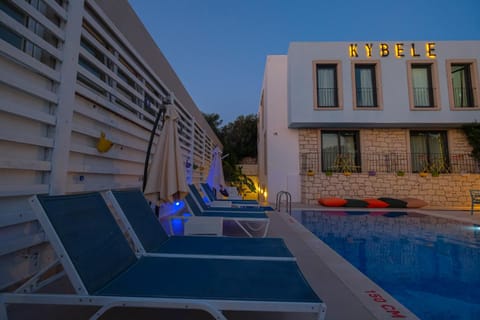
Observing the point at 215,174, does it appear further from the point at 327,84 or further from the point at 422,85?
the point at 422,85

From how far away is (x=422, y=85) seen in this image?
1126cm

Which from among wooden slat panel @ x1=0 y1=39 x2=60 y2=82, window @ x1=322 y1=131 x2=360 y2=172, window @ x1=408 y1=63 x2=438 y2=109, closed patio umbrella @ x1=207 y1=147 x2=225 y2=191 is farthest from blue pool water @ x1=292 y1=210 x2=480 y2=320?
window @ x1=408 y1=63 x2=438 y2=109

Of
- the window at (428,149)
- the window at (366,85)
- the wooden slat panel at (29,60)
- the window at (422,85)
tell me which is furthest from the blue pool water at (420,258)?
the window at (422,85)

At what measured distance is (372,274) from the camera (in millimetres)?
2785

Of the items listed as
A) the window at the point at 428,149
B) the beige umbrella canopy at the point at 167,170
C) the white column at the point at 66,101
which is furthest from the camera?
the window at the point at 428,149

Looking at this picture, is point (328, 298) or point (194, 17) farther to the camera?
point (194, 17)

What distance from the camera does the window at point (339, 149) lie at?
1147 cm

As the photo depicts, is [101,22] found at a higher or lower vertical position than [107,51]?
higher

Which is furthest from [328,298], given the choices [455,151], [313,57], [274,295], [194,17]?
[194,17]

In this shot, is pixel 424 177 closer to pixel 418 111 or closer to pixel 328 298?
pixel 418 111

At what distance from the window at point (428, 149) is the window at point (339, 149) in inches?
106

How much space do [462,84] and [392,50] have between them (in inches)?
152

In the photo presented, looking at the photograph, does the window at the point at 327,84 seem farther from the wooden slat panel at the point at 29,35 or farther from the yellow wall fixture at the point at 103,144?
the wooden slat panel at the point at 29,35

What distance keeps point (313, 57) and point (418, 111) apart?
210 inches
